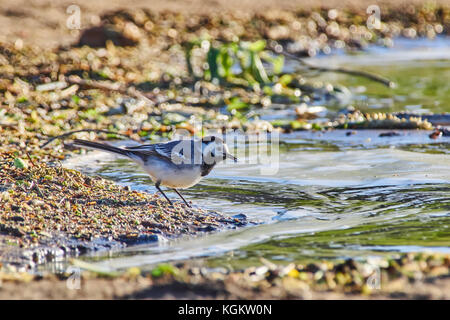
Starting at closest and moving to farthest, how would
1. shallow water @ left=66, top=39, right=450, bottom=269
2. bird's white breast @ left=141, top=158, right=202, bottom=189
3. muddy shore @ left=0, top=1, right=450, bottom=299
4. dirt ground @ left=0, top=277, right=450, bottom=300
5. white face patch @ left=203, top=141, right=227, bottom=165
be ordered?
dirt ground @ left=0, top=277, right=450, bottom=300 < muddy shore @ left=0, top=1, right=450, bottom=299 < shallow water @ left=66, top=39, right=450, bottom=269 < bird's white breast @ left=141, top=158, right=202, bottom=189 < white face patch @ left=203, top=141, right=227, bottom=165

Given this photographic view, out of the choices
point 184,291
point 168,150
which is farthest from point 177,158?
point 184,291

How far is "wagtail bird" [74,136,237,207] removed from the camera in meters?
7.15

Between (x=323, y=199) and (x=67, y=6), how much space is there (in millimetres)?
12387

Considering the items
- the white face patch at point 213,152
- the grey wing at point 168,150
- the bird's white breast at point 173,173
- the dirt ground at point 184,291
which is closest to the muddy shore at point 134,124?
the dirt ground at point 184,291

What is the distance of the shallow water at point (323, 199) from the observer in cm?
583

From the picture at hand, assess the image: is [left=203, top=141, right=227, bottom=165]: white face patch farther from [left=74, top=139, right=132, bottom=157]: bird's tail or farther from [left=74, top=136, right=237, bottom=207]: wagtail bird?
[left=74, top=139, right=132, bottom=157]: bird's tail

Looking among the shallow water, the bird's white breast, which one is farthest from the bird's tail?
the shallow water

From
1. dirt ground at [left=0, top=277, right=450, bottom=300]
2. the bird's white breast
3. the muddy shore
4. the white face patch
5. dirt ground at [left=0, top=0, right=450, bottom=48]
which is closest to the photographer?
dirt ground at [left=0, top=277, right=450, bottom=300]

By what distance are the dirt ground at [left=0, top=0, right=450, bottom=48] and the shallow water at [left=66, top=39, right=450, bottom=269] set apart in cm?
659

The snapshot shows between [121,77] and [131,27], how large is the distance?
3.87 m

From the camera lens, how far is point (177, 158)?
7.20m

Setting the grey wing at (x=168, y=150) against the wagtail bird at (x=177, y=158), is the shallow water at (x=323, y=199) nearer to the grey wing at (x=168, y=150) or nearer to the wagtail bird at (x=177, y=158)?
the wagtail bird at (x=177, y=158)

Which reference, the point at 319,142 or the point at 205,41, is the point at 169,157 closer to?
the point at 319,142
